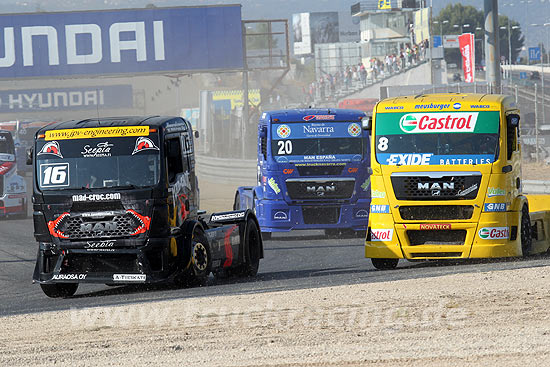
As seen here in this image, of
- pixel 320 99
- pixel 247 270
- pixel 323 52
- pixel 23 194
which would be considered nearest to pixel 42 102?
pixel 320 99

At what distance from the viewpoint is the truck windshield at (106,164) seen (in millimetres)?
12766

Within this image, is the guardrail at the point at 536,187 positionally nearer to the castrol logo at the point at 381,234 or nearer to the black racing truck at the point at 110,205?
the castrol logo at the point at 381,234

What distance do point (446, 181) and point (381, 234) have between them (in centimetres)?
116

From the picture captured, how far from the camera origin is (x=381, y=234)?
14.2 meters

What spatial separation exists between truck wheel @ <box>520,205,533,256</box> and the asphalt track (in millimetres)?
201

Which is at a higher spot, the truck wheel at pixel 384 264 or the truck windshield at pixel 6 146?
the truck windshield at pixel 6 146

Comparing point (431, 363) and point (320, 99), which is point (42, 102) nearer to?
point (320, 99)

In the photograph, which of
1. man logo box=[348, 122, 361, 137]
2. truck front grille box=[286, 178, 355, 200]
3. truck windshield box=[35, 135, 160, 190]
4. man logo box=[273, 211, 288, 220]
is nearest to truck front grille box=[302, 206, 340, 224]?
truck front grille box=[286, 178, 355, 200]

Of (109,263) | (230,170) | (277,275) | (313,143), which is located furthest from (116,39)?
(109,263)

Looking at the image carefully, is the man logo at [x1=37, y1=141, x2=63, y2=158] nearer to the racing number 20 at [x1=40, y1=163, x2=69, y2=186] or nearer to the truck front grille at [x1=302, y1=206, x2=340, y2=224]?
the racing number 20 at [x1=40, y1=163, x2=69, y2=186]

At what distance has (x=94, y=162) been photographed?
505 inches

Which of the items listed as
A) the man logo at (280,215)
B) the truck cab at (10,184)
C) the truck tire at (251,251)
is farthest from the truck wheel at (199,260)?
the truck cab at (10,184)

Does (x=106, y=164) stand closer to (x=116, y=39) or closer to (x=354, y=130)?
(x=354, y=130)

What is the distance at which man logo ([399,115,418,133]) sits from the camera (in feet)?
46.8
